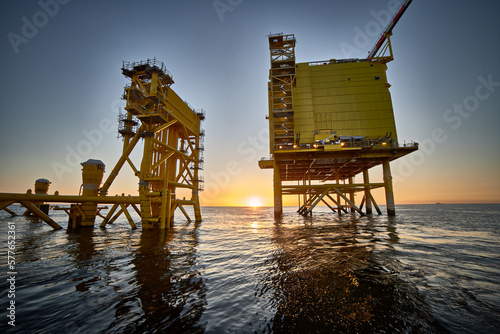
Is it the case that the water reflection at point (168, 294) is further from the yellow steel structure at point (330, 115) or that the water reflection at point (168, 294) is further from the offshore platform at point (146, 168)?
the yellow steel structure at point (330, 115)

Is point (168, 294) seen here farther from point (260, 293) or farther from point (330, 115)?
point (330, 115)

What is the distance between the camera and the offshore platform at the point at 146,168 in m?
14.5

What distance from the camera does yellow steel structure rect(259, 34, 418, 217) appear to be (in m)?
21.8

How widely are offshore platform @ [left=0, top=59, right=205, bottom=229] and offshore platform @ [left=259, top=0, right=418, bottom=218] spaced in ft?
34.5

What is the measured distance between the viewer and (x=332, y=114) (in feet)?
76.0

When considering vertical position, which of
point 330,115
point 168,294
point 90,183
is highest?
point 330,115

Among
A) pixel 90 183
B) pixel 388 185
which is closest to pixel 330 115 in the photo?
pixel 388 185

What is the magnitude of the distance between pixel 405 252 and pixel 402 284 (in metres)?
3.71

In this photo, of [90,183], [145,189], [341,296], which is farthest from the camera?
[90,183]

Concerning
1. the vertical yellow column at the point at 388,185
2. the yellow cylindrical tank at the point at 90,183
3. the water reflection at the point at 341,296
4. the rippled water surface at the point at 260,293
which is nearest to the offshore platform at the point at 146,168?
the yellow cylindrical tank at the point at 90,183

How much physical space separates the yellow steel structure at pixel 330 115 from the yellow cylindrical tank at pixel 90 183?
17143 millimetres

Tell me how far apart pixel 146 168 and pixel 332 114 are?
21197mm

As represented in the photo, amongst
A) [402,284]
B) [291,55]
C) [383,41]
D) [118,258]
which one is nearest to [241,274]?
[402,284]

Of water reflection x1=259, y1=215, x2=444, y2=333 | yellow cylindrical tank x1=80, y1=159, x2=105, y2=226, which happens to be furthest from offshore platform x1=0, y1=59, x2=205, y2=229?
water reflection x1=259, y1=215, x2=444, y2=333
